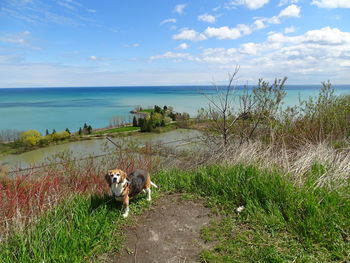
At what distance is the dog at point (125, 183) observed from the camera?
8.77 ft

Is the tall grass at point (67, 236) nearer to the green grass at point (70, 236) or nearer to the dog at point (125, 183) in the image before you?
the green grass at point (70, 236)

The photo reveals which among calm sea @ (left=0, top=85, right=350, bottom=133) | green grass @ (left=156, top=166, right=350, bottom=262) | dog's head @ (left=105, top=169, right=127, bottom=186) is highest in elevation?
dog's head @ (left=105, top=169, right=127, bottom=186)

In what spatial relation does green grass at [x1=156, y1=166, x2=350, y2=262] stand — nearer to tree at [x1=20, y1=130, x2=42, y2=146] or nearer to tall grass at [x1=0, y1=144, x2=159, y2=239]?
tall grass at [x1=0, y1=144, x2=159, y2=239]

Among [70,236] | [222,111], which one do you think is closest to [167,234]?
[70,236]

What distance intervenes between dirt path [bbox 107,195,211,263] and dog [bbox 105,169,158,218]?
316 millimetres

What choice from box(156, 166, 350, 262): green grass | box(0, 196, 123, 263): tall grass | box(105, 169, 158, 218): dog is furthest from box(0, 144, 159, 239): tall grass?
box(156, 166, 350, 262): green grass

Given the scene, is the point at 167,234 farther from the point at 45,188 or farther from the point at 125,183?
the point at 45,188

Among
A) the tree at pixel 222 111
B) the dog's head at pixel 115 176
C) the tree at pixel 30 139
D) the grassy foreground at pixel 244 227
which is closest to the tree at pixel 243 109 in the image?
the tree at pixel 222 111

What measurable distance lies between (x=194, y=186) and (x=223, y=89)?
123 inches

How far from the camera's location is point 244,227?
8.71 feet

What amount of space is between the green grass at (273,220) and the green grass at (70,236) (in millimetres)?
1061

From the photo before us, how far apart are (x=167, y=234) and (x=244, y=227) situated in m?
0.91

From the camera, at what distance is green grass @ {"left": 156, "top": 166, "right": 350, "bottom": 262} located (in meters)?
2.20

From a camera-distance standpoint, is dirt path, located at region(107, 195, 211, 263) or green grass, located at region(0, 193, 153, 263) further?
dirt path, located at region(107, 195, 211, 263)
